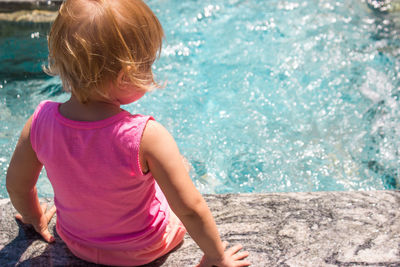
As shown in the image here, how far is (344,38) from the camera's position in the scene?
4.65 metres

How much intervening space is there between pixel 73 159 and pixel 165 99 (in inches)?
104

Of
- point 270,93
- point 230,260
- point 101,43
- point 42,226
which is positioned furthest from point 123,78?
point 270,93

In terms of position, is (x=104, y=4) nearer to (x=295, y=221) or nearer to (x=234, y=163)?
(x=295, y=221)

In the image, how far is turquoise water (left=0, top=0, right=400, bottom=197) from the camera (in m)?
3.38

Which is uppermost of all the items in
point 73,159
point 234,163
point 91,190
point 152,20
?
point 152,20

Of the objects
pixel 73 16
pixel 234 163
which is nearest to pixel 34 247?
pixel 73 16

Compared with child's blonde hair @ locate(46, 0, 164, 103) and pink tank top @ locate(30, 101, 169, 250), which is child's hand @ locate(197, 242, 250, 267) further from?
child's blonde hair @ locate(46, 0, 164, 103)

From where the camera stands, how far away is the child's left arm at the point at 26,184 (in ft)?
5.24

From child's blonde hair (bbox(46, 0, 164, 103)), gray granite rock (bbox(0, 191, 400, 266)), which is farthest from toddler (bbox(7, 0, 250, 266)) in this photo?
gray granite rock (bbox(0, 191, 400, 266))

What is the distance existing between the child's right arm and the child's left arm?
49 centimetres

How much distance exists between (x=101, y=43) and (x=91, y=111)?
0.87 feet

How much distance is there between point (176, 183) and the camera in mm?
1444

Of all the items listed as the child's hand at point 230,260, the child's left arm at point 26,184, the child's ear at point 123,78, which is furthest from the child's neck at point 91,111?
the child's hand at point 230,260

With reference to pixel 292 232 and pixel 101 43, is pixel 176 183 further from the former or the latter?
pixel 292 232
